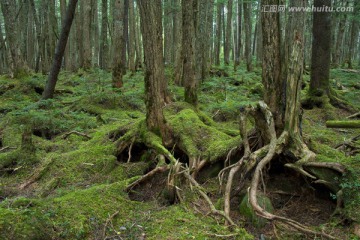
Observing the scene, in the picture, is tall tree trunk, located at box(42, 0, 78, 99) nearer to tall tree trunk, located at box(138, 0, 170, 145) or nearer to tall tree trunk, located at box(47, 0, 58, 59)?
tall tree trunk, located at box(138, 0, 170, 145)

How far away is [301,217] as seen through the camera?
434 cm

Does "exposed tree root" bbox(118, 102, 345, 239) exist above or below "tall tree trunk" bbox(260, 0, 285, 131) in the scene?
below

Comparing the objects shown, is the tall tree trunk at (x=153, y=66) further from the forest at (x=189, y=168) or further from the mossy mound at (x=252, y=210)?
the mossy mound at (x=252, y=210)

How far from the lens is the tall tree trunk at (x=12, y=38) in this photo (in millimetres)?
12297

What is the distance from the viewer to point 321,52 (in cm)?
968

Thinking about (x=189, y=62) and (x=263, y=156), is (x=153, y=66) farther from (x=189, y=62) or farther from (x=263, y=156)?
(x=263, y=156)

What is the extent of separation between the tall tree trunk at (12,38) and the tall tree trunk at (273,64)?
1079 cm

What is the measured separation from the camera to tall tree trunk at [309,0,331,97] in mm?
9625

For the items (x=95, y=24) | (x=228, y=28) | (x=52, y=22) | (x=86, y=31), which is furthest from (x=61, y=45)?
(x=95, y=24)

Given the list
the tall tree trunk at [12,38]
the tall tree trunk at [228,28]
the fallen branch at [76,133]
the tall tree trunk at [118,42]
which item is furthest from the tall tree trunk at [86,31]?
the tall tree trunk at [228,28]

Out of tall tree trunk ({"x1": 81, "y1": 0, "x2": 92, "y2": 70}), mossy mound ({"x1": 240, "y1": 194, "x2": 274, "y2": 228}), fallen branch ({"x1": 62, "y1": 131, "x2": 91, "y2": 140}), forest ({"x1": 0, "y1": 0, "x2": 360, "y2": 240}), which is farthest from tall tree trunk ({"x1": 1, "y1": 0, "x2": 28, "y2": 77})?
mossy mound ({"x1": 240, "y1": 194, "x2": 274, "y2": 228})

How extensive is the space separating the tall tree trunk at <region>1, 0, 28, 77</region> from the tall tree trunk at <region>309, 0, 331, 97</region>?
10805 millimetres

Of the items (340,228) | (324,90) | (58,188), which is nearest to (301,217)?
(340,228)

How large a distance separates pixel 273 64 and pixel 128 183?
114 inches
